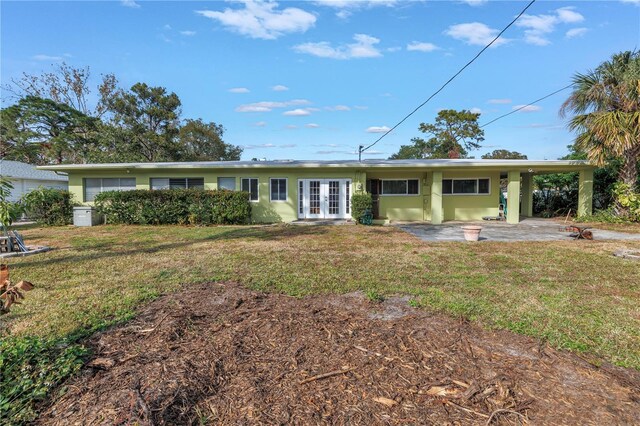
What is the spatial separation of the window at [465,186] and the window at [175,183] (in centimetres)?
1109

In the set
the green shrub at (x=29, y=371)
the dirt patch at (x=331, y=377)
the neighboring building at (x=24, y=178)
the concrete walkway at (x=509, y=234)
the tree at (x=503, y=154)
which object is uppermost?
the tree at (x=503, y=154)

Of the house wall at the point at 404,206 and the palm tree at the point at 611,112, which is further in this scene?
the house wall at the point at 404,206

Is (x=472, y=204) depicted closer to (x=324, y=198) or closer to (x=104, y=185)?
(x=324, y=198)

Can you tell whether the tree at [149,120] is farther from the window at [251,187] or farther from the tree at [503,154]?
the tree at [503,154]

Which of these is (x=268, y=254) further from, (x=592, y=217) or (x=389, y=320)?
(x=592, y=217)

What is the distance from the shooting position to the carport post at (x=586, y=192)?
14.4 metres

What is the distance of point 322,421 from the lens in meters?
2.12

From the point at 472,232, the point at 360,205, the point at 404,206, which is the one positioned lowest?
the point at 472,232

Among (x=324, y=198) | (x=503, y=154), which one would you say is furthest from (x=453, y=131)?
(x=324, y=198)

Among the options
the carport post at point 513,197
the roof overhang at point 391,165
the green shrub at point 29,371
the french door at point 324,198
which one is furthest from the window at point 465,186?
the green shrub at point 29,371

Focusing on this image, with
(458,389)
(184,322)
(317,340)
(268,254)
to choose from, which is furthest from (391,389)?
(268,254)

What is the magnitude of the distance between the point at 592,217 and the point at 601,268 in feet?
31.8

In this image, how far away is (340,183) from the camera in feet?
49.3

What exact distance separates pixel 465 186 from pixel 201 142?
28440 mm
